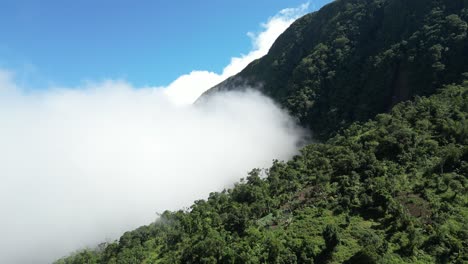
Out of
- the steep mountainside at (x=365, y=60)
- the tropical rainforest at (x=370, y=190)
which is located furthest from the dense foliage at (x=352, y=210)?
the steep mountainside at (x=365, y=60)

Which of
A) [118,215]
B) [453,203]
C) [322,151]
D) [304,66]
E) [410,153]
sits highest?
[304,66]

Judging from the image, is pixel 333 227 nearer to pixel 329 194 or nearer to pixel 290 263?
pixel 290 263

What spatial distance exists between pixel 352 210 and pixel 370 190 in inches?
190

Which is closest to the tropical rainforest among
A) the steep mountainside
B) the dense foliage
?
the dense foliage

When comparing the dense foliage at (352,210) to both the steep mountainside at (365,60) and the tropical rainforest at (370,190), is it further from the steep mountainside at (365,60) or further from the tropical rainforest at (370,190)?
the steep mountainside at (365,60)

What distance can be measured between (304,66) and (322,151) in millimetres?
80355

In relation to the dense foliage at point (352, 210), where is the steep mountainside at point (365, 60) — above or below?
above

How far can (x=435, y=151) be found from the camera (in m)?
72.9

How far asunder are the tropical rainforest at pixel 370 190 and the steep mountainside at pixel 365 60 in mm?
536

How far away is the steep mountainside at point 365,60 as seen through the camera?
410ft

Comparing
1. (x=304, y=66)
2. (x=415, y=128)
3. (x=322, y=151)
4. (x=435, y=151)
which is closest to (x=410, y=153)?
(x=435, y=151)

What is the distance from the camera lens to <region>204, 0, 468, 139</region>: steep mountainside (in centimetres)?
12494

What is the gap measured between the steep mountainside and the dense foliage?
108ft

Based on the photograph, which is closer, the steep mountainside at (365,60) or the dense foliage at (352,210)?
the dense foliage at (352,210)
